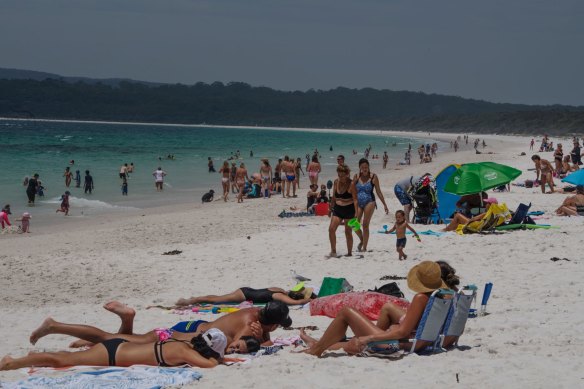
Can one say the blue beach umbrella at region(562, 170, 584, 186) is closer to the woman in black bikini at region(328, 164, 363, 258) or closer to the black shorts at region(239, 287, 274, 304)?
the woman in black bikini at region(328, 164, 363, 258)

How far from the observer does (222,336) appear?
572 cm

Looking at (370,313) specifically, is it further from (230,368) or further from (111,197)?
(111,197)

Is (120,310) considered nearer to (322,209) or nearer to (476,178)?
(476,178)

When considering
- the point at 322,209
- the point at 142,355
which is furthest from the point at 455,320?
the point at 322,209

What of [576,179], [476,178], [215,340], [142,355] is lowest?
[142,355]

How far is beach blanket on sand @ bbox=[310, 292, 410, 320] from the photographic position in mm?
7192

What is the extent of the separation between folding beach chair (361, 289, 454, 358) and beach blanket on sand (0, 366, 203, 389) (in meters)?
1.31

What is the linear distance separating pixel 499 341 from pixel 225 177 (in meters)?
16.7

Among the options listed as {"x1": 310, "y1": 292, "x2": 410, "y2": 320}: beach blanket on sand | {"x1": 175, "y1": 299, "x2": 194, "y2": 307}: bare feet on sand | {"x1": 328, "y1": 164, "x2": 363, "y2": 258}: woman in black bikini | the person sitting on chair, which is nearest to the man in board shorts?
the person sitting on chair

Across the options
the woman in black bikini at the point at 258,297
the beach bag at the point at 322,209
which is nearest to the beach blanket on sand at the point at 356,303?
the woman in black bikini at the point at 258,297

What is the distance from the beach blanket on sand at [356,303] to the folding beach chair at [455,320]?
93cm

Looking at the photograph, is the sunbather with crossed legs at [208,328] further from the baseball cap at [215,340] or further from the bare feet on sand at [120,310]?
the baseball cap at [215,340]

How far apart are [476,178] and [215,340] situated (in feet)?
28.7

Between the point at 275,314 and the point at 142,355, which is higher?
the point at 275,314
